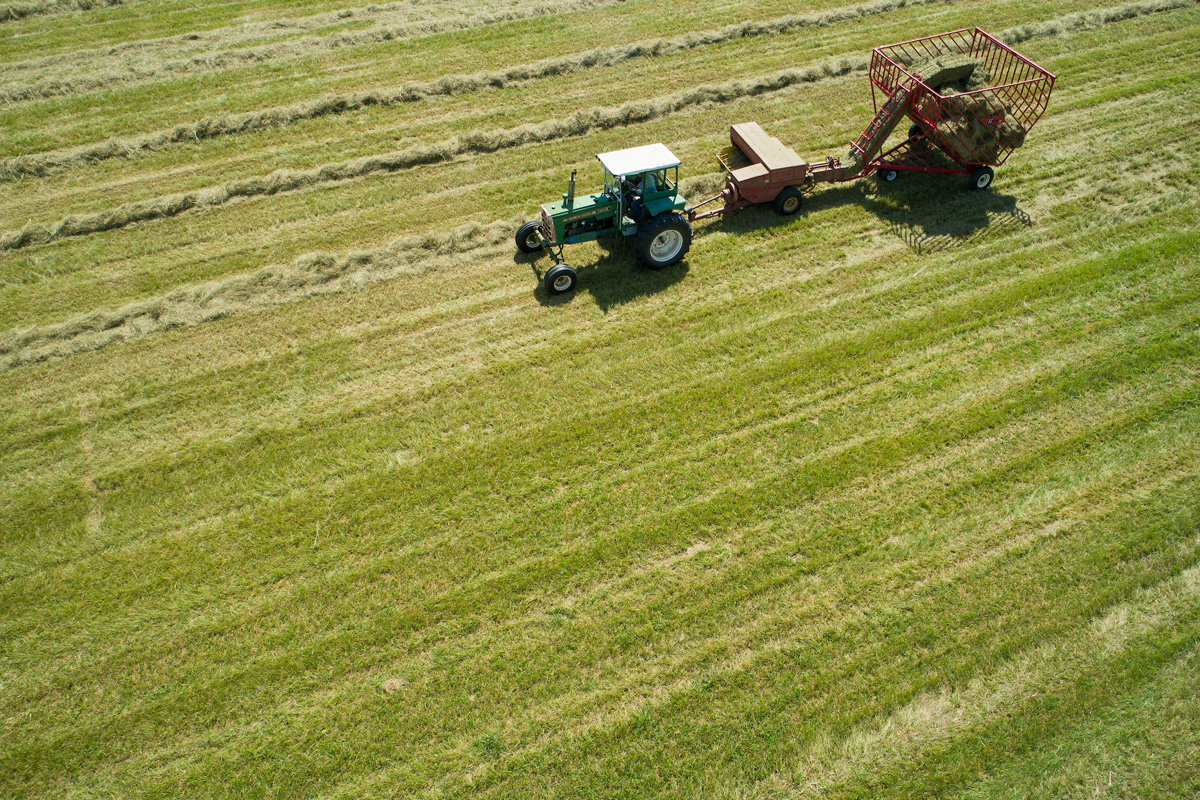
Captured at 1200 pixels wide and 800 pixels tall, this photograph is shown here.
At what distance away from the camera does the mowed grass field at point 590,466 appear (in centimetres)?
682

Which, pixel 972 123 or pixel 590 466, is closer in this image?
pixel 590 466

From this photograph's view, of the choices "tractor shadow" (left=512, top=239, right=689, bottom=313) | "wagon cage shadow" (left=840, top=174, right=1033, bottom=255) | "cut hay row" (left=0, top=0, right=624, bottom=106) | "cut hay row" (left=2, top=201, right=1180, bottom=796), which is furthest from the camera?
"cut hay row" (left=0, top=0, right=624, bottom=106)

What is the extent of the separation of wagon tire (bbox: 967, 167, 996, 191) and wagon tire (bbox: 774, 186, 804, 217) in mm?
3072

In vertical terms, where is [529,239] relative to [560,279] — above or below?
above

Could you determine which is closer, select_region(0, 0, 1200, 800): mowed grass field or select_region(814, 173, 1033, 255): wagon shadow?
select_region(0, 0, 1200, 800): mowed grass field

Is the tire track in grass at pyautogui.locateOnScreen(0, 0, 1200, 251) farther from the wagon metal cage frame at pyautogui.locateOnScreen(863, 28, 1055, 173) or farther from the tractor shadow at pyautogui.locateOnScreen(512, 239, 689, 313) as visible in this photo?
the tractor shadow at pyautogui.locateOnScreen(512, 239, 689, 313)

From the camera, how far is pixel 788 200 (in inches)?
476

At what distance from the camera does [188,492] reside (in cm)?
888

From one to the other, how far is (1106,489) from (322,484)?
31.5 feet

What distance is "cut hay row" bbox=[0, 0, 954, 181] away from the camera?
1423cm

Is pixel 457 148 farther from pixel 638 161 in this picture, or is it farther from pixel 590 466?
pixel 590 466

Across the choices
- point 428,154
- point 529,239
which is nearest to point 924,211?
point 529,239

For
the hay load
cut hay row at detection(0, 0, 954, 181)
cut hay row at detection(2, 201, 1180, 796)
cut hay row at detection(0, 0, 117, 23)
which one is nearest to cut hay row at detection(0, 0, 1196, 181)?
cut hay row at detection(0, 0, 954, 181)

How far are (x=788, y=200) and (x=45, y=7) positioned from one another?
21.8 metres
